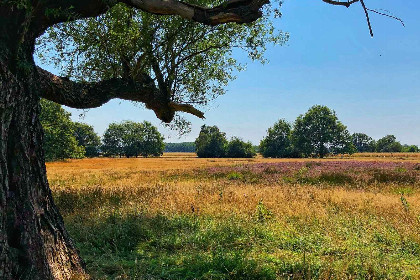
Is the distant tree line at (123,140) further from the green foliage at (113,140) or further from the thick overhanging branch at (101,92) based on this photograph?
the thick overhanging branch at (101,92)

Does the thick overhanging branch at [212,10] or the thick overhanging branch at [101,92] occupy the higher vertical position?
the thick overhanging branch at [212,10]

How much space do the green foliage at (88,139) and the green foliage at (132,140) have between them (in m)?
4.85

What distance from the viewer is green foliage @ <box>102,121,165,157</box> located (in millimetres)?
120625

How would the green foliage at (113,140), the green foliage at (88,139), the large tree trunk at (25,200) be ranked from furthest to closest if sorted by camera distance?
the green foliage at (113,140)
the green foliage at (88,139)
the large tree trunk at (25,200)

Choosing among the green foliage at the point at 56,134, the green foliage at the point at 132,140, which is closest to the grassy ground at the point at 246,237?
the green foliage at the point at 56,134

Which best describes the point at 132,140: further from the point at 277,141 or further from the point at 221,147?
the point at 277,141

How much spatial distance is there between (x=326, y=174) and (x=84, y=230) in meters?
15.9

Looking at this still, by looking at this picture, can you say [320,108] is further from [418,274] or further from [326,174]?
[418,274]

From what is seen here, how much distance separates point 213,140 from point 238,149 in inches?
451

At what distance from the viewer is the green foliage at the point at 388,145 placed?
151500 mm

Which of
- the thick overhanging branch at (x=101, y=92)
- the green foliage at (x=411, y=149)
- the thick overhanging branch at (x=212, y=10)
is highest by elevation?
the thick overhanging branch at (x=212, y=10)

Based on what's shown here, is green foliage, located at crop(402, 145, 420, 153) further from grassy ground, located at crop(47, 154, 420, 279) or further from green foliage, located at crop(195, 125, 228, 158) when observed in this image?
grassy ground, located at crop(47, 154, 420, 279)

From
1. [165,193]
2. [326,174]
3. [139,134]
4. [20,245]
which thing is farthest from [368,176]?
[139,134]

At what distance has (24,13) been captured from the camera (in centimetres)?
466
